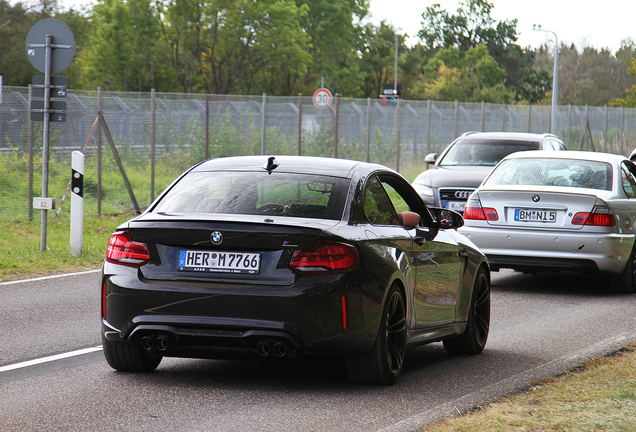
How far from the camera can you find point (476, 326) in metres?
7.54

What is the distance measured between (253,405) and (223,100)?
16981 millimetres

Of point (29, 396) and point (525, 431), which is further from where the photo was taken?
point (29, 396)

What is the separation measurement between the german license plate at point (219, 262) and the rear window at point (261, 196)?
42cm

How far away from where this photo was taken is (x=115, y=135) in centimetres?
1953

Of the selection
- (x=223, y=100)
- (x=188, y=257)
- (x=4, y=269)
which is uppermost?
(x=223, y=100)

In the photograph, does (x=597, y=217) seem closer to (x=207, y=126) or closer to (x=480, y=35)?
(x=207, y=126)

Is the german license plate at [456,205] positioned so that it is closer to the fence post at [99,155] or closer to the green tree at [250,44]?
the fence post at [99,155]

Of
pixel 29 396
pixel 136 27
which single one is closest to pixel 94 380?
pixel 29 396

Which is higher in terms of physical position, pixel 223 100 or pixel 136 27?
pixel 136 27

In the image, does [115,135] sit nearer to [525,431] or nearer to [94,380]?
[94,380]

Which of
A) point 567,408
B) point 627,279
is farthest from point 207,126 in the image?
point 567,408

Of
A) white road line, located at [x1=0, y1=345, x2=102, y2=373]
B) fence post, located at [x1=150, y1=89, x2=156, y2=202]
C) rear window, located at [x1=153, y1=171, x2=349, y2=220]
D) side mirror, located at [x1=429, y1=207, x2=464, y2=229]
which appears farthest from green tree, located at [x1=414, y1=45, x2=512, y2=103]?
rear window, located at [x1=153, y1=171, x2=349, y2=220]

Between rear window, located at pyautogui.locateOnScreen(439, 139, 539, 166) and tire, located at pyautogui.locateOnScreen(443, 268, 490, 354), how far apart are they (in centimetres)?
953

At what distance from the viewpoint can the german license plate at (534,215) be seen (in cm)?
1091
